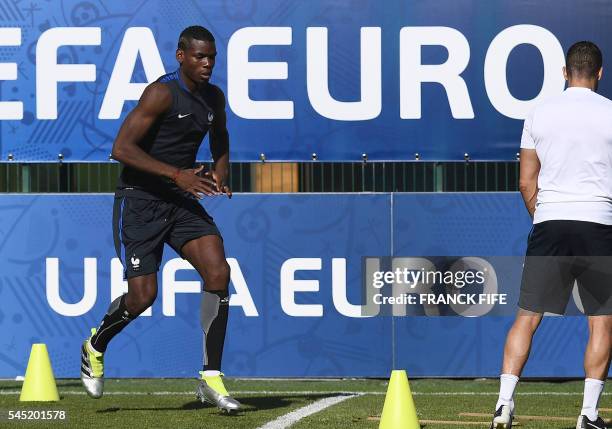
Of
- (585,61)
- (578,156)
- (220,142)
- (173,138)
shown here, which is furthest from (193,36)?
(578,156)

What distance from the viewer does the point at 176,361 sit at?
9.50 meters

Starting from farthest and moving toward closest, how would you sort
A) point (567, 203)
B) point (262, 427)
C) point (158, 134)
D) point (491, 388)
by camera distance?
point (491, 388) → point (158, 134) → point (262, 427) → point (567, 203)

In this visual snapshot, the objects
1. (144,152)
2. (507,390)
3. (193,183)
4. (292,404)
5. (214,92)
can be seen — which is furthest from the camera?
(292,404)

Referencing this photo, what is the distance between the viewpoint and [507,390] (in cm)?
596

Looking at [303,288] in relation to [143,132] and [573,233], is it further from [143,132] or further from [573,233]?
[573,233]

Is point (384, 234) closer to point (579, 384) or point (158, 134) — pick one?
point (579, 384)

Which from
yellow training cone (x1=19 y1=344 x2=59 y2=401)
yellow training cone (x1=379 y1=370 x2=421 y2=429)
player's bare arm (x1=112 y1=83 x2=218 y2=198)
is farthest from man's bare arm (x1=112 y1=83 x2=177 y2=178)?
yellow training cone (x1=379 y1=370 x2=421 y2=429)

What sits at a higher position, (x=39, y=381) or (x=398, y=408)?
(x=398, y=408)

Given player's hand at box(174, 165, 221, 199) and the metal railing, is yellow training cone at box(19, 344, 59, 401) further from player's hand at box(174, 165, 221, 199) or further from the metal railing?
the metal railing

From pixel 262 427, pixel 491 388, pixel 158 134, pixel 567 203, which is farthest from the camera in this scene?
pixel 491 388

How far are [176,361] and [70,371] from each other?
789mm

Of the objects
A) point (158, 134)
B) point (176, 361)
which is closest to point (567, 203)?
point (158, 134)

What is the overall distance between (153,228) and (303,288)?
2.27m

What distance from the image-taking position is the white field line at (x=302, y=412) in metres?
6.61
